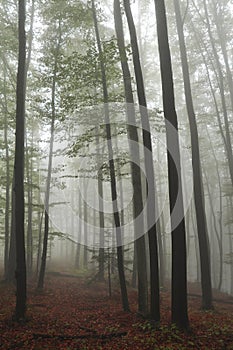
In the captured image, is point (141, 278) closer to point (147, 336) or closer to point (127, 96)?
point (147, 336)

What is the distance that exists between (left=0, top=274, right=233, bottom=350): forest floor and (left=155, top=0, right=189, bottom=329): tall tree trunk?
1.95ft

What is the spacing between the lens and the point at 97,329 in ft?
24.5

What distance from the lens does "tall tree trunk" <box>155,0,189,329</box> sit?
6773 millimetres

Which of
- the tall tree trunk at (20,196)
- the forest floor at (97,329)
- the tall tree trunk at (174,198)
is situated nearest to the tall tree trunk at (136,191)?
the forest floor at (97,329)

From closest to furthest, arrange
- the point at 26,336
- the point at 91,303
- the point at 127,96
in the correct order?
the point at 26,336, the point at 127,96, the point at 91,303

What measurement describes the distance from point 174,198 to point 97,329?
418 cm

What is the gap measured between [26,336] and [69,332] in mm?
1192

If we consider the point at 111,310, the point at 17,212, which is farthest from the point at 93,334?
the point at 17,212

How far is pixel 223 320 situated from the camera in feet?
27.7

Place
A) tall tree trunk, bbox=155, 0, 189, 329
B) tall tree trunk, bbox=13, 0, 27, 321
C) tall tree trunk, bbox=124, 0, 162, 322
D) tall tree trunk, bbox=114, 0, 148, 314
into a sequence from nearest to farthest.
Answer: tall tree trunk, bbox=155, 0, 189, 329
tall tree trunk, bbox=124, 0, 162, 322
tall tree trunk, bbox=13, 0, 27, 321
tall tree trunk, bbox=114, 0, 148, 314

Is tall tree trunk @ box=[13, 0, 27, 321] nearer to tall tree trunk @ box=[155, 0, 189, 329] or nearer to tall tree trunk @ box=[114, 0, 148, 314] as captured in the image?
tall tree trunk @ box=[114, 0, 148, 314]

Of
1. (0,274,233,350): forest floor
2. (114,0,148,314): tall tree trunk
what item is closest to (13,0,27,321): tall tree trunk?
(0,274,233,350): forest floor

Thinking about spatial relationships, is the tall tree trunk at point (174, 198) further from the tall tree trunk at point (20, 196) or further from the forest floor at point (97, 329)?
the tall tree trunk at point (20, 196)

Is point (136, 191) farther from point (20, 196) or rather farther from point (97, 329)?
point (97, 329)
